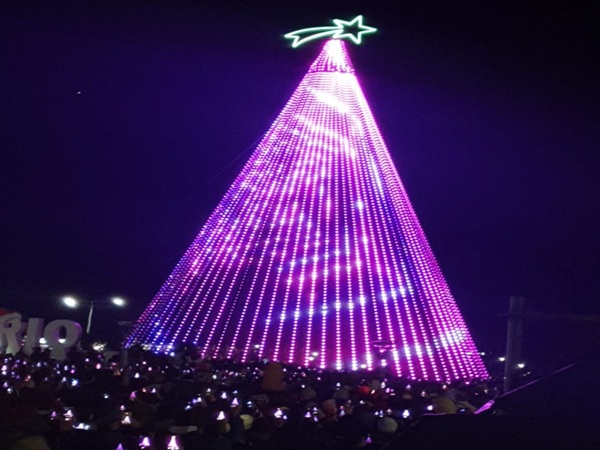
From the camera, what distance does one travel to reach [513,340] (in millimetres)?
8070

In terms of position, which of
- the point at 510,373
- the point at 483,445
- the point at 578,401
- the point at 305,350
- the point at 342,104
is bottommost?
the point at 483,445

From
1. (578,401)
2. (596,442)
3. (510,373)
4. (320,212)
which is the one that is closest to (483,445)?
(596,442)

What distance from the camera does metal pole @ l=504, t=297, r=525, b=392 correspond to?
7.98 meters

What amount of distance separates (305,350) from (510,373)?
30.4 ft

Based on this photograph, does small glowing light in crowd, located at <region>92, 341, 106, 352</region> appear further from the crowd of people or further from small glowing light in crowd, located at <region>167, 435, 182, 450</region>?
small glowing light in crowd, located at <region>167, 435, 182, 450</region>

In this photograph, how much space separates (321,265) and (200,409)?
9929 millimetres

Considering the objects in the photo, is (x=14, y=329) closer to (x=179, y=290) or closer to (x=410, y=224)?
(x=179, y=290)

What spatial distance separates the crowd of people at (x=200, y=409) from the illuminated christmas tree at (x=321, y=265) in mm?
3038

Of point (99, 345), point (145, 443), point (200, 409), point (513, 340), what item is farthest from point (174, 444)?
point (99, 345)

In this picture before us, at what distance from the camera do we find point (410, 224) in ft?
62.3

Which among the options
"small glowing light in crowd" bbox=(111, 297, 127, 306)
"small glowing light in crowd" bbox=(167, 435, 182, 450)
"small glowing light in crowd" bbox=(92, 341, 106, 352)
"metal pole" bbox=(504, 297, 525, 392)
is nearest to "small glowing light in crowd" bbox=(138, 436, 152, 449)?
"small glowing light in crowd" bbox=(167, 435, 182, 450)

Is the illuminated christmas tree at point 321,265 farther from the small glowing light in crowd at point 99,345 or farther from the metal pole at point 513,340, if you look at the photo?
the metal pole at point 513,340

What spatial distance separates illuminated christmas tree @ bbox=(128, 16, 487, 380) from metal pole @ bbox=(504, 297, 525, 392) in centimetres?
A: 842

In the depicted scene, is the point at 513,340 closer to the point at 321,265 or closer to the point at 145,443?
the point at 145,443
